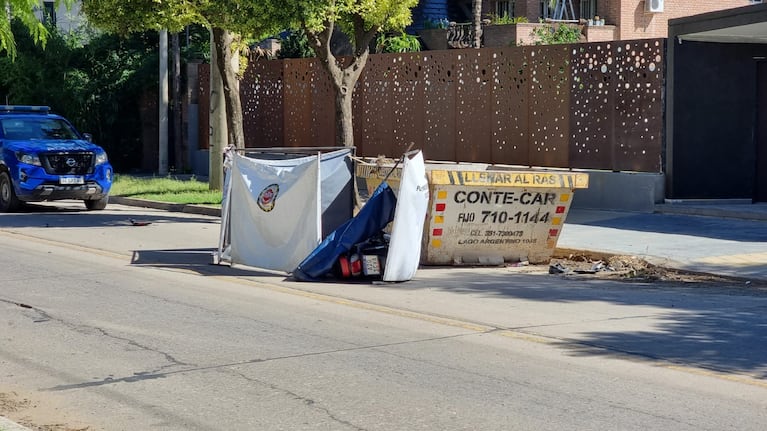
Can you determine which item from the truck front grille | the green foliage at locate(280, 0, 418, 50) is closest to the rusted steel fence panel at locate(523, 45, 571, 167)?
the green foliage at locate(280, 0, 418, 50)

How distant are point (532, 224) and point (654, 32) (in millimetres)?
26612

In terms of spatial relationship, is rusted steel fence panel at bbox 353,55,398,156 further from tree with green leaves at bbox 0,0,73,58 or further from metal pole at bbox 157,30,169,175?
tree with green leaves at bbox 0,0,73,58

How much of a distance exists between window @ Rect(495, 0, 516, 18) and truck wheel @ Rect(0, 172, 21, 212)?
2312 cm

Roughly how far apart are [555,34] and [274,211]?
22.7m

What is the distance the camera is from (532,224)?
1492 centimetres

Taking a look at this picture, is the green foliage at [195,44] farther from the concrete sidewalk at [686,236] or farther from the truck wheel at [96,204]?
the concrete sidewalk at [686,236]

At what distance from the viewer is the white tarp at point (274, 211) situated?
45.6 ft

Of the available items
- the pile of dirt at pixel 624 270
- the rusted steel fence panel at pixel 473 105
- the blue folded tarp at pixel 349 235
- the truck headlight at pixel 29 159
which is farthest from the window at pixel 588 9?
the blue folded tarp at pixel 349 235

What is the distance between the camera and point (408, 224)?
43.5 feet

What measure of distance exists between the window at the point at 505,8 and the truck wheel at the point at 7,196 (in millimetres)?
23121

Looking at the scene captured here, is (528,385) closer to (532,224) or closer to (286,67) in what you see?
(532,224)

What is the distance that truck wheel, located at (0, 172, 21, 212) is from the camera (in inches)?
870

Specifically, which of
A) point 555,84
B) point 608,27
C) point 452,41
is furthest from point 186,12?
point 608,27

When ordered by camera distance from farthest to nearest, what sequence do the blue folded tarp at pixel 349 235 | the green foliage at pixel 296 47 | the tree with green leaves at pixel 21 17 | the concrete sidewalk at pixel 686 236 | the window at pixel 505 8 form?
the window at pixel 505 8, the green foliage at pixel 296 47, the concrete sidewalk at pixel 686 236, the blue folded tarp at pixel 349 235, the tree with green leaves at pixel 21 17
